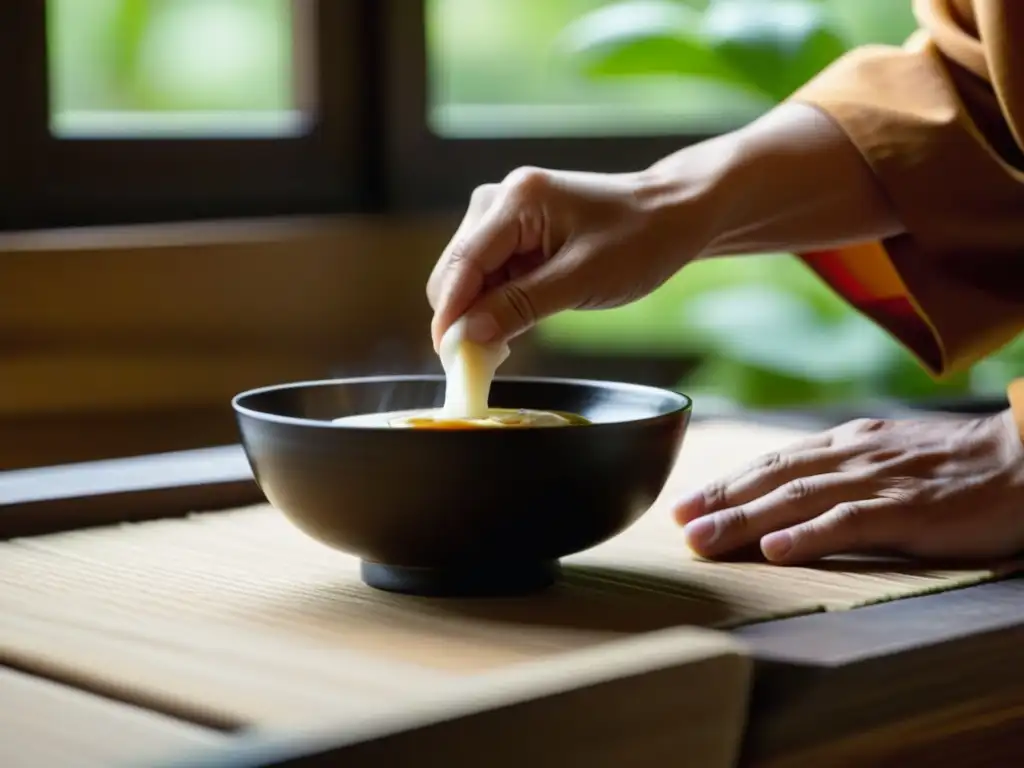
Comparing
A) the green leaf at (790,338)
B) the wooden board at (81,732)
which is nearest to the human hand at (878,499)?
the wooden board at (81,732)

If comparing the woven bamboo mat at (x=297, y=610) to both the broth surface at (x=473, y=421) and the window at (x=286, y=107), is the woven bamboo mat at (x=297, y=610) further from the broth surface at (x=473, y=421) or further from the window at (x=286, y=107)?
the window at (x=286, y=107)

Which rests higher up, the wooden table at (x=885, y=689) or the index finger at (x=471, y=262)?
the index finger at (x=471, y=262)

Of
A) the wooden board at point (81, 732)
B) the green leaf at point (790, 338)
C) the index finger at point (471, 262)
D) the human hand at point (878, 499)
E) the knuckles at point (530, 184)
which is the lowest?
the green leaf at point (790, 338)

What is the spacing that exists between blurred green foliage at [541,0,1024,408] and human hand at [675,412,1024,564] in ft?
4.77

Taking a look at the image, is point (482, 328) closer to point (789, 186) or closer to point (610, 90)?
point (789, 186)

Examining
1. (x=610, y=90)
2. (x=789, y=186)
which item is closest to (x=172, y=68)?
(x=610, y=90)

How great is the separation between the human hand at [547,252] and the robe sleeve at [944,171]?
20 cm

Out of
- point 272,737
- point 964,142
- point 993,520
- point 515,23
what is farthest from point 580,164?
point 272,737

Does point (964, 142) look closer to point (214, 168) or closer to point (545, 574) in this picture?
point (545, 574)

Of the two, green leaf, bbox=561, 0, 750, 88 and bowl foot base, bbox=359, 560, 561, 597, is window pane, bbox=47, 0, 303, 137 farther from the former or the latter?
bowl foot base, bbox=359, 560, 561, 597

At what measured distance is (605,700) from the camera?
0.61 m

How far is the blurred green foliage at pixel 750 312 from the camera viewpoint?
243cm

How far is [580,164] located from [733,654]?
1.99 m

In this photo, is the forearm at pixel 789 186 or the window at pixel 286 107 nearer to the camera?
the forearm at pixel 789 186
